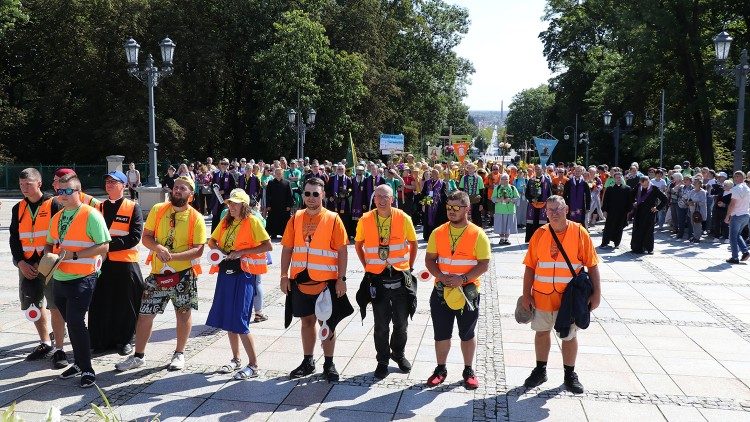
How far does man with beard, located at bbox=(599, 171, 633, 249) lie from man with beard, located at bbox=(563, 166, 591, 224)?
1.64ft

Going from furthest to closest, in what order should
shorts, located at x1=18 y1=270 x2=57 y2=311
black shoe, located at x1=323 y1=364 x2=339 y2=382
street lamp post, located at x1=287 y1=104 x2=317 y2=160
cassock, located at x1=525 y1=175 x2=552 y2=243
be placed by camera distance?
1. street lamp post, located at x1=287 y1=104 x2=317 y2=160
2. cassock, located at x1=525 y1=175 x2=552 y2=243
3. shorts, located at x1=18 y1=270 x2=57 y2=311
4. black shoe, located at x1=323 y1=364 x2=339 y2=382

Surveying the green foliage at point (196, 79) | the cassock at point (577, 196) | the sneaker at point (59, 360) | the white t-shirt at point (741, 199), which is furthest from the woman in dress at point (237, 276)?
the green foliage at point (196, 79)

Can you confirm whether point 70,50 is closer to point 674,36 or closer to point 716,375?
point 674,36

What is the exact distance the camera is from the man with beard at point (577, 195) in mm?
14516

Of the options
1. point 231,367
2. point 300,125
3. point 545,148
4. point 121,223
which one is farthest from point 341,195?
point 300,125

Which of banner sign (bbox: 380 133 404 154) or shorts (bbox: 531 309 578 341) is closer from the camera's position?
shorts (bbox: 531 309 578 341)

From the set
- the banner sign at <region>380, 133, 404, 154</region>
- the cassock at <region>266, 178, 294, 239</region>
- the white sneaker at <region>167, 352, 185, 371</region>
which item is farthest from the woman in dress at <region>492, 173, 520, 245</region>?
the banner sign at <region>380, 133, 404, 154</region>

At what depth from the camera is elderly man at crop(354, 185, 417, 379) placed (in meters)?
5.97

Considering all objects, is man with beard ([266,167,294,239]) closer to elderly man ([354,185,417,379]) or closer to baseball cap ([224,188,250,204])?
→ baseball cap ([224,188,250,204])

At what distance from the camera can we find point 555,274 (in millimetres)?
5637

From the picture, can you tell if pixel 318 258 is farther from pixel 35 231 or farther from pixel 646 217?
pixel 646 217

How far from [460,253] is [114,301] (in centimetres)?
338

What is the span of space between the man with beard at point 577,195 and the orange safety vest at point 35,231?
10805 millimetres

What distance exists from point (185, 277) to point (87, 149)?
3391 centimetres
